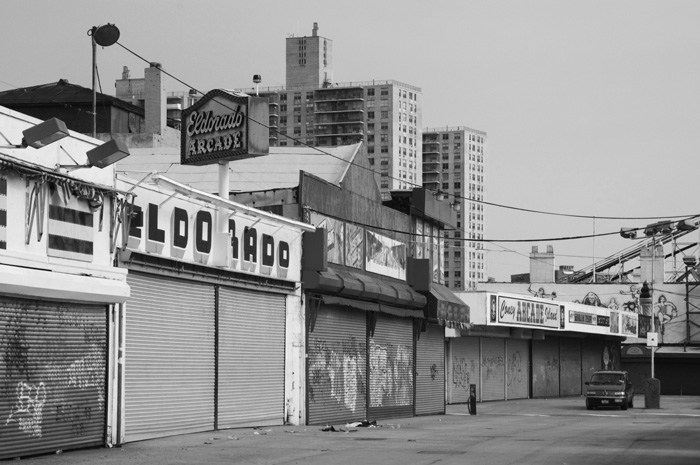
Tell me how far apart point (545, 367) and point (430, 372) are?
24.8 meters

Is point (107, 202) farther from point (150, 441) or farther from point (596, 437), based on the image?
point (596, 437)

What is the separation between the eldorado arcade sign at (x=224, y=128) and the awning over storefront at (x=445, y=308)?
14.5 meters

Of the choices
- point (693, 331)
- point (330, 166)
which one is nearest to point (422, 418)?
point (330, 166)

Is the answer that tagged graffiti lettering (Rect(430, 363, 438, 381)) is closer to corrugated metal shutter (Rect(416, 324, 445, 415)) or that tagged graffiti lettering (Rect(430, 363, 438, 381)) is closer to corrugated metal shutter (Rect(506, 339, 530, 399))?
corrugated metal shutter (Rect(416, 324, 445, 415))

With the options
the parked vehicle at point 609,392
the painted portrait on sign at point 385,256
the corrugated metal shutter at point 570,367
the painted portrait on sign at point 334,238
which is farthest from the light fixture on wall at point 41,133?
the corrugated metal shutter at point 570,367

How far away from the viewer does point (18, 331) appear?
18.7 meters

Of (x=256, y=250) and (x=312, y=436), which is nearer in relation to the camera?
(x=312, y=436)

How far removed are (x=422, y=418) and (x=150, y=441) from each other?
54.8ft

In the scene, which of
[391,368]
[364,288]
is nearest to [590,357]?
[391,368]

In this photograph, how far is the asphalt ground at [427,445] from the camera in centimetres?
1952

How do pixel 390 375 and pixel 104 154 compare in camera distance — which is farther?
pixel 390 375

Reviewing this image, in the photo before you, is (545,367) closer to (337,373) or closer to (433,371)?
(433,371)

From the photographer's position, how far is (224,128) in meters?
27.5

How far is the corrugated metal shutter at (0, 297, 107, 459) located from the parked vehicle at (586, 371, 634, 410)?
2987 cm
